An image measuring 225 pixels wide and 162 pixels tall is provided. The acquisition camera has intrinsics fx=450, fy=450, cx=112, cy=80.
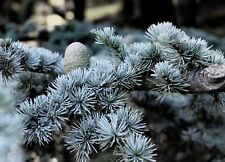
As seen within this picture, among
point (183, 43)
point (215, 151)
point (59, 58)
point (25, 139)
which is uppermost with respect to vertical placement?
point (183, 43)

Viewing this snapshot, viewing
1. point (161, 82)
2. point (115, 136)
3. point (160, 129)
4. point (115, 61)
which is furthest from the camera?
point (160, 129)

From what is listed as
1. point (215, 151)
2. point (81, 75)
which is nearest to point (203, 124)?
point (215, 151)

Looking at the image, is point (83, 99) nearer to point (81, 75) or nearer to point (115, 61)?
point (81, 75)

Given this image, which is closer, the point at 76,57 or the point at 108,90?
the point at 108,90

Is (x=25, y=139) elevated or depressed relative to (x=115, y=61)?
depressed

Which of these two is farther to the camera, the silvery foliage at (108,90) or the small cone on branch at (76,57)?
the small cone on branch at (76,57)
